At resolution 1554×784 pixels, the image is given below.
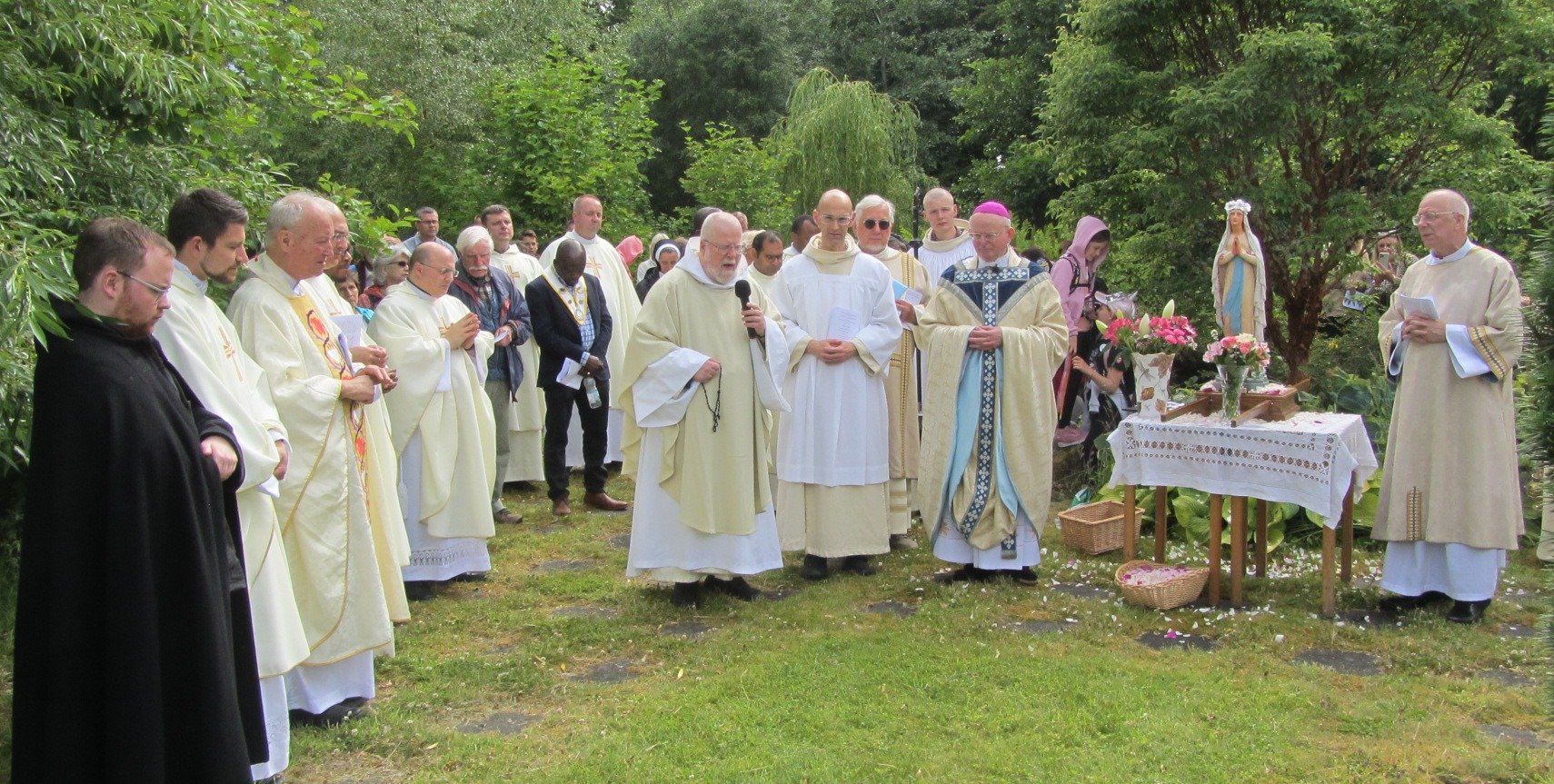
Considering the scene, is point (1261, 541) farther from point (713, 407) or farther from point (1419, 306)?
point (713, 407)

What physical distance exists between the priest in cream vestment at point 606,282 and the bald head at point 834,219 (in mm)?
3133

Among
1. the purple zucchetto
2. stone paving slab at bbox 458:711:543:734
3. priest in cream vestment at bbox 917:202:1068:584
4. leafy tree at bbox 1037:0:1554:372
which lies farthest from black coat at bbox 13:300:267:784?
leafy tree at bbox 1037:0:1554:372

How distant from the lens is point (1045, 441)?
274 inches

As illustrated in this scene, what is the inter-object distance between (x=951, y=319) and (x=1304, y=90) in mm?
4993

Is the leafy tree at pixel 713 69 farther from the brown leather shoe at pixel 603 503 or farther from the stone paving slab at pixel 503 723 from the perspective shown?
the stone paving slab at pixel 503 723

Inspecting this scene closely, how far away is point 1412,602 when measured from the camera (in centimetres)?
654

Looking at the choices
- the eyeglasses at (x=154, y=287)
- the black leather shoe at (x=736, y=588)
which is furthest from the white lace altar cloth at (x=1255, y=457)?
the eyeglasses at (x=154, y=287)

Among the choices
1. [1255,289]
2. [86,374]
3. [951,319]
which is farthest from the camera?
[1255,289]

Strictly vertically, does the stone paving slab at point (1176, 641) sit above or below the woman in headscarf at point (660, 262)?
below

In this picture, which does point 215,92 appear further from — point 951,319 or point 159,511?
point 951,319

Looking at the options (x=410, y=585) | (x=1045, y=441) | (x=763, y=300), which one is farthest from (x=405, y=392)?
(x=1045, y=441)

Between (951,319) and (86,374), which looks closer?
(86,374)

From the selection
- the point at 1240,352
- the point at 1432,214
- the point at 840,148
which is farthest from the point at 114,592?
the point at 840,148

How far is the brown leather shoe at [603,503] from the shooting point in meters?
9.27
